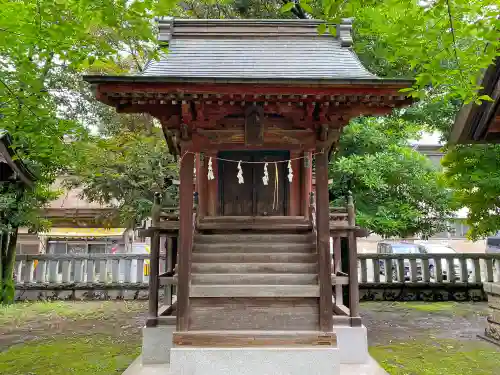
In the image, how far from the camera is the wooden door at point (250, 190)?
8.62 meters

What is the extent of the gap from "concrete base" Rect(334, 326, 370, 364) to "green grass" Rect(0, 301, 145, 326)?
26.0 feet

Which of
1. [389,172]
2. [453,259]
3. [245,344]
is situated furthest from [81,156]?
[453,259]

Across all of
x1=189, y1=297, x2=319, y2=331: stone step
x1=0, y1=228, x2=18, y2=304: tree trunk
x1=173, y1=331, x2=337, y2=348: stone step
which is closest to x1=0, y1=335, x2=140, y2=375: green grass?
x1=173, y1=331, x2=337, y2=348: stone step

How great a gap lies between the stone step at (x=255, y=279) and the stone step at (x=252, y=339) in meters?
0.91

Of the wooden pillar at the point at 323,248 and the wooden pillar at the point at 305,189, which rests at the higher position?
the wooden pillar at the point at 305,189

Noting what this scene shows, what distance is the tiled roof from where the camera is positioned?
7312 mm

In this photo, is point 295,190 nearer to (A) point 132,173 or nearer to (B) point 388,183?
(B) point 388,183

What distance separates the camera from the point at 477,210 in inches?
322

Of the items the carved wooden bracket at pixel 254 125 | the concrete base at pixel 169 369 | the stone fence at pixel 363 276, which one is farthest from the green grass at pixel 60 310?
the carved wooden bracket at pixel 254 125

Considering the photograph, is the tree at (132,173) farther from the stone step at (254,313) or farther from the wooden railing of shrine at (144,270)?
the stone step at (254,313)

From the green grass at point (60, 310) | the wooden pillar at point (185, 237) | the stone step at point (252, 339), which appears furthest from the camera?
the green grass at point (60, 310)

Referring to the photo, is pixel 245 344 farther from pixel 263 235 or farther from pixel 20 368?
pixel 20 368

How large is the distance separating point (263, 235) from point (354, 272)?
7.07ft

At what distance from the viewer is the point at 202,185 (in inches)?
340
